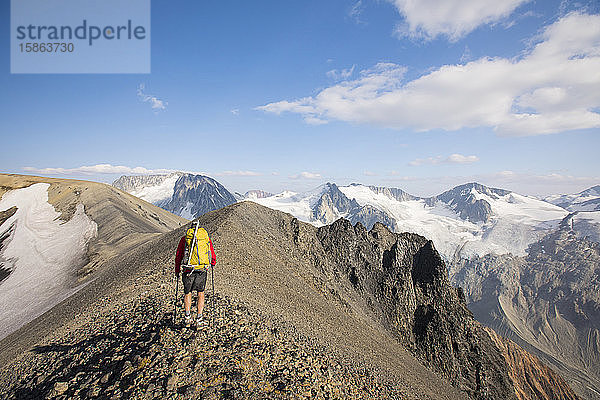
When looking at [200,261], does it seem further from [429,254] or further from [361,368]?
[429,254]

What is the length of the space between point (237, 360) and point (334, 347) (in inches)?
318

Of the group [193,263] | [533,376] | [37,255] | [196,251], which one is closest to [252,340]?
[193,263]

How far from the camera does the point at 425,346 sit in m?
38.7

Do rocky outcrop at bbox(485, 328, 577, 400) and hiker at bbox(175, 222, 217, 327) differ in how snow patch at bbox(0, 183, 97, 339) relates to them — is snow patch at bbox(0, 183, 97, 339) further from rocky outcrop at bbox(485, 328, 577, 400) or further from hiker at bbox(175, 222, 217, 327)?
rocky outcrop at bbox(485, 328, 577, 400)

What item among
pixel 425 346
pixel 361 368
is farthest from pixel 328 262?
pixel 361 368

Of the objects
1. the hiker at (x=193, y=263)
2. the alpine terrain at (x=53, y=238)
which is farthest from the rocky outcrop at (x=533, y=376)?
the alpine terrain at (x=53, y=238)

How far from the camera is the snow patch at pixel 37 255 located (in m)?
35.8

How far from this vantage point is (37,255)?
53719 mm

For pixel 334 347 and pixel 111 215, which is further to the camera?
pixel 111 215

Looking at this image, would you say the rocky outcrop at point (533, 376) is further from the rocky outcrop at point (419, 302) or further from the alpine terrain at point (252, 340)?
the alpine terrain at point (252, 340)

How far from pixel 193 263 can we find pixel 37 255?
6170 cm

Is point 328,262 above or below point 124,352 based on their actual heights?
below

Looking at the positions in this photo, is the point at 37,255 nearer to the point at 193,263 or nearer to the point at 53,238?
the point at 53,238

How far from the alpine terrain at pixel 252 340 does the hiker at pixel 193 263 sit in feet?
3.56
